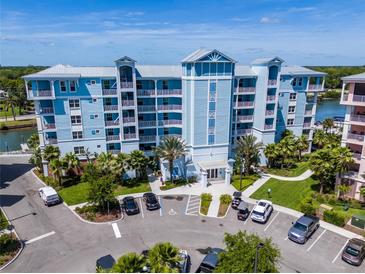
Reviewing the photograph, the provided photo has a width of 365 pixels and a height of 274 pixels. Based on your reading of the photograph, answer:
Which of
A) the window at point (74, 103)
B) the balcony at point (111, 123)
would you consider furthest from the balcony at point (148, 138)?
the window at point (74, 103)

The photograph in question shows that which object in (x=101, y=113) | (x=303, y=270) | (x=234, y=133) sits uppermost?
(x=101, y=113)

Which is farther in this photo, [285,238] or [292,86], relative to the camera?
[292,86]

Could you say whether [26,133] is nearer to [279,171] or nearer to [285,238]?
[279,171]

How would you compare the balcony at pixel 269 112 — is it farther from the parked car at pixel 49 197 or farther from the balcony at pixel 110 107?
the parked car at pixel 49 197

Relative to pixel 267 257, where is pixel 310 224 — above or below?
below

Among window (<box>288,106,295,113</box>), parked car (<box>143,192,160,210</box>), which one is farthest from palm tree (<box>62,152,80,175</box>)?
window (<box>288,106,295,113</box>)

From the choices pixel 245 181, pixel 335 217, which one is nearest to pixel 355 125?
pixel 335 217

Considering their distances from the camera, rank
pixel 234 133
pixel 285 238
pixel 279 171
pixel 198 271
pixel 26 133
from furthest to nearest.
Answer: pixel 26 133 < pixel 234 133 < pixel 279 171 < pixel 285 238 < pixel 198 271

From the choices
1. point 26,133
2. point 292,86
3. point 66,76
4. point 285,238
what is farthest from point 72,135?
point 26,133

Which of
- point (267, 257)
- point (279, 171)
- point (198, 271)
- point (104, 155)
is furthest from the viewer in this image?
point (279, 171)
